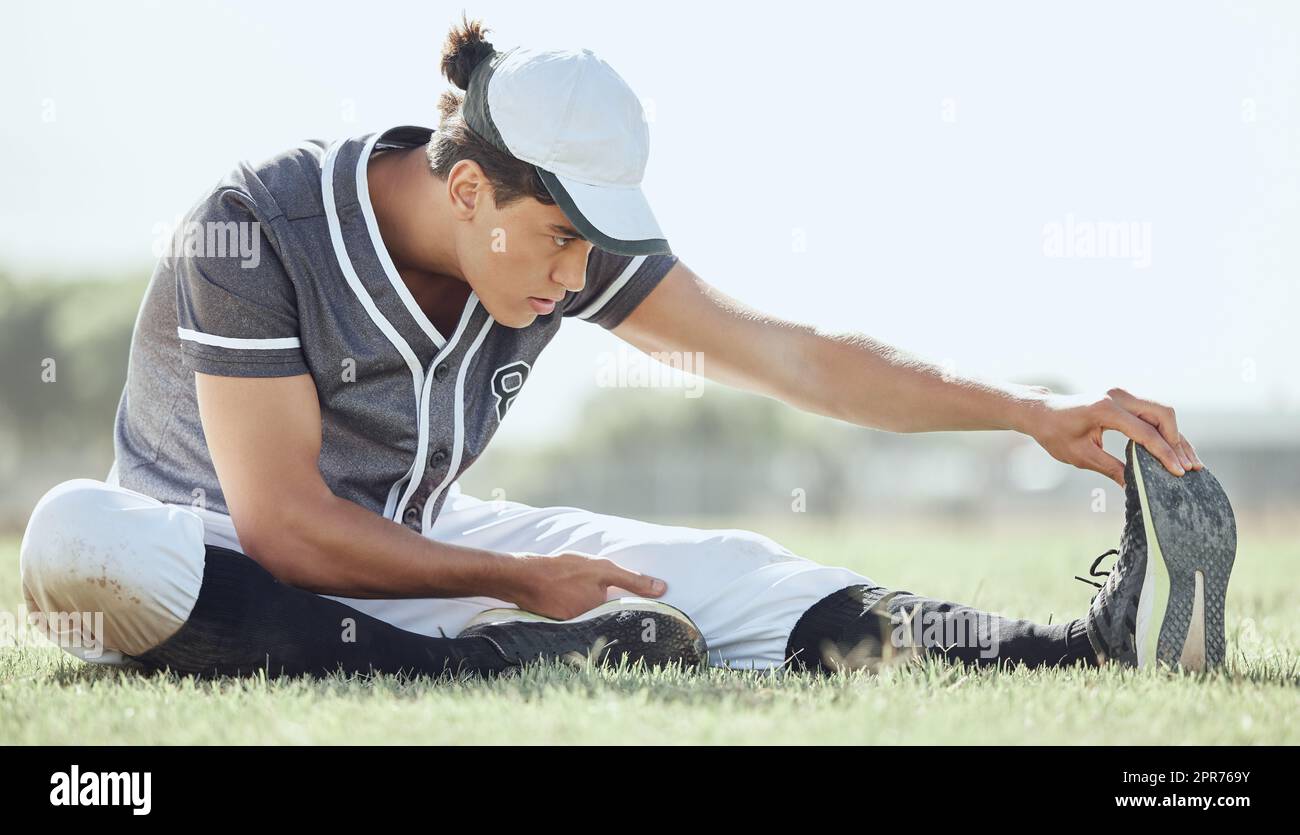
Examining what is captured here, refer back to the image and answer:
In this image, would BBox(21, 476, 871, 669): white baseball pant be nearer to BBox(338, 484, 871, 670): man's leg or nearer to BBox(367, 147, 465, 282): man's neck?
BBox(338, 484, 871, 670): man's leg

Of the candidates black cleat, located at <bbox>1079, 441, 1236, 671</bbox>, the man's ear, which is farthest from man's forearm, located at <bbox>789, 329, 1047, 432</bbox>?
the man's ear

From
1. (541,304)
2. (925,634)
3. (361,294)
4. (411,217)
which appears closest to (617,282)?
(541,304)

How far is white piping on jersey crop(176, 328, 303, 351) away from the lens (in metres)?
2.62

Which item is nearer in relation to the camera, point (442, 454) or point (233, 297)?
point (233, 297)

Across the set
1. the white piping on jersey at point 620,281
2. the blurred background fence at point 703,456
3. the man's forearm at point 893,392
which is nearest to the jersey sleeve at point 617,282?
the white piping on jersey at point 620,281

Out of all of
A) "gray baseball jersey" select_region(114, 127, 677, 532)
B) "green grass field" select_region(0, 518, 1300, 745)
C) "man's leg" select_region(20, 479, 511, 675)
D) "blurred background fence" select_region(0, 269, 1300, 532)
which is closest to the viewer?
"green grass field" select_region(0, 518, 1300, 745)

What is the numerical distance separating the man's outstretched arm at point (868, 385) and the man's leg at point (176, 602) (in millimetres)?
1116

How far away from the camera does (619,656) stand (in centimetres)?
260

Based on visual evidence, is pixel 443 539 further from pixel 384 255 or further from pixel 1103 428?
pixel 1103 428

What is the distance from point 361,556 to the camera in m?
2.59

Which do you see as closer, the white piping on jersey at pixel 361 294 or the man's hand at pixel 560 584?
the man's hand at pixel 560 584

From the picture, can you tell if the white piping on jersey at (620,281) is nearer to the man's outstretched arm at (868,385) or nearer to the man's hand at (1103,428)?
the man's outstretched arm at (868,385)

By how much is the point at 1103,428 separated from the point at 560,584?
1.23 meters

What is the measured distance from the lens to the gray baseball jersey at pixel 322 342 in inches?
105
